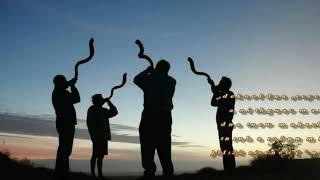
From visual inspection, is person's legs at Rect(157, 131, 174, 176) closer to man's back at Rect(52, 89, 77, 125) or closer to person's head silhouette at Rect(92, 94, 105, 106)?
man's back at Rect(52, 89, 77, 125)

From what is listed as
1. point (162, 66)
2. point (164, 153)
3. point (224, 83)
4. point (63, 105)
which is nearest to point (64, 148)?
point (63, 105)

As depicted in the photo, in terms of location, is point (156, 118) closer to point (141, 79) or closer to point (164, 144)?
point (164, 144)

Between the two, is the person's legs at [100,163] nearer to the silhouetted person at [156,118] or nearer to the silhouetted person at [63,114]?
the silhouetted person at [63,114]

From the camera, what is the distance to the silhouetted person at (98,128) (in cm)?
1504

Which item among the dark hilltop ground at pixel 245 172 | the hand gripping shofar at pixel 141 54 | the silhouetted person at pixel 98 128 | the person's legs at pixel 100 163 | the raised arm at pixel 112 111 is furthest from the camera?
the raised arm at pixel 112 111

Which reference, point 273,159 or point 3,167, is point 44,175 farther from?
point 273,159

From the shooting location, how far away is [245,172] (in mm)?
12859

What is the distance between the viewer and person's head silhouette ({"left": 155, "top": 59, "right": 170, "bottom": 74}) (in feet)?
39.1

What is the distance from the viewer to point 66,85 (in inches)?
516

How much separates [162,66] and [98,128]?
419 cm

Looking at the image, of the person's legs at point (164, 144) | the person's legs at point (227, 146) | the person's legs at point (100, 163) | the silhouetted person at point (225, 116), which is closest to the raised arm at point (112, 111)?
the person's legs at point (100, 163)

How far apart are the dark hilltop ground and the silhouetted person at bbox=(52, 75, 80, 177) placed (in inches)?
57.3

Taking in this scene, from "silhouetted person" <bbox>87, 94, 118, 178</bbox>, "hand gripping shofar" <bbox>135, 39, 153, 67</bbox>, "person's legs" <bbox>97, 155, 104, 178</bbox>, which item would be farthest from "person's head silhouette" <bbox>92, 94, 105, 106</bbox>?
"hand gripping shofar" <bbox>135, 39, 153, 67</bbox>

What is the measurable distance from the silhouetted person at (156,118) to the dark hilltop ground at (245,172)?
569 millimetres
